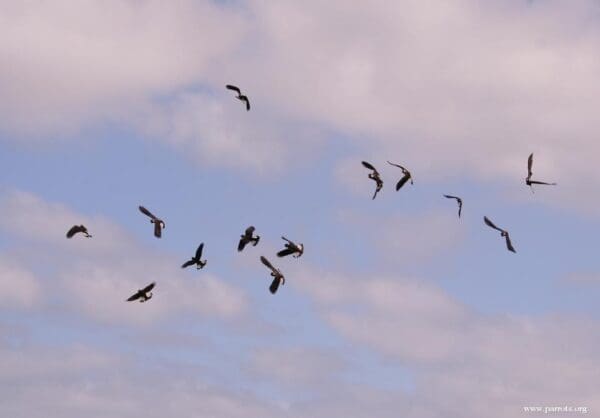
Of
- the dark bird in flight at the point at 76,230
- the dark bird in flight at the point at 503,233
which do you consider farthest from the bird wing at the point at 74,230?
the dark bird in flight at the point at 503,233

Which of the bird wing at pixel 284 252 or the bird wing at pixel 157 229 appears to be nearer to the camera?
the bird wing at pixel 157 229

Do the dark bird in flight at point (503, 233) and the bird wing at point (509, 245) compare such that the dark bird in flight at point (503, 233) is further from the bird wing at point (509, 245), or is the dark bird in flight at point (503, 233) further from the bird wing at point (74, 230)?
the bird wing at point (74, 230)

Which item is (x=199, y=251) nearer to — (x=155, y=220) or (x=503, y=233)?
(x=155, y=220)

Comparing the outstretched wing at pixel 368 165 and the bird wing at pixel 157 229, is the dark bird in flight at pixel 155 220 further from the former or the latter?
the outstretched wing at pixel 368 165

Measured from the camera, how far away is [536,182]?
6900 cm

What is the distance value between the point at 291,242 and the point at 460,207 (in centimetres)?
1327

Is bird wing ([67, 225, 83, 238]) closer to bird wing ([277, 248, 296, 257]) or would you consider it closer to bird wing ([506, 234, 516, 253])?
bird wing ([277, 248, 296, 257])

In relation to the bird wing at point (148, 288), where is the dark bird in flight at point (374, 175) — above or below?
above

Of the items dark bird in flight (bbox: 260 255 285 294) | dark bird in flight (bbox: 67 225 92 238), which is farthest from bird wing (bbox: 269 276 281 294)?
dark bird in flight (bbox: 67 225 92 238)

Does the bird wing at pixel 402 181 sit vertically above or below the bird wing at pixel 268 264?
above

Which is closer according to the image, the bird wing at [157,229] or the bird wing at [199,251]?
the bird wing at [157,229]

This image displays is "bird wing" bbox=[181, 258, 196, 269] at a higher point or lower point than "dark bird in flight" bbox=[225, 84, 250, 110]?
lower

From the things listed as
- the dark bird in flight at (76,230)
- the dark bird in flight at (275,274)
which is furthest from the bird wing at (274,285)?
the dark bird in flight at (76,230)

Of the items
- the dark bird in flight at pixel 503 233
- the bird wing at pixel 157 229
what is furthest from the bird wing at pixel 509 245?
the bird wing at pixel 157 229
